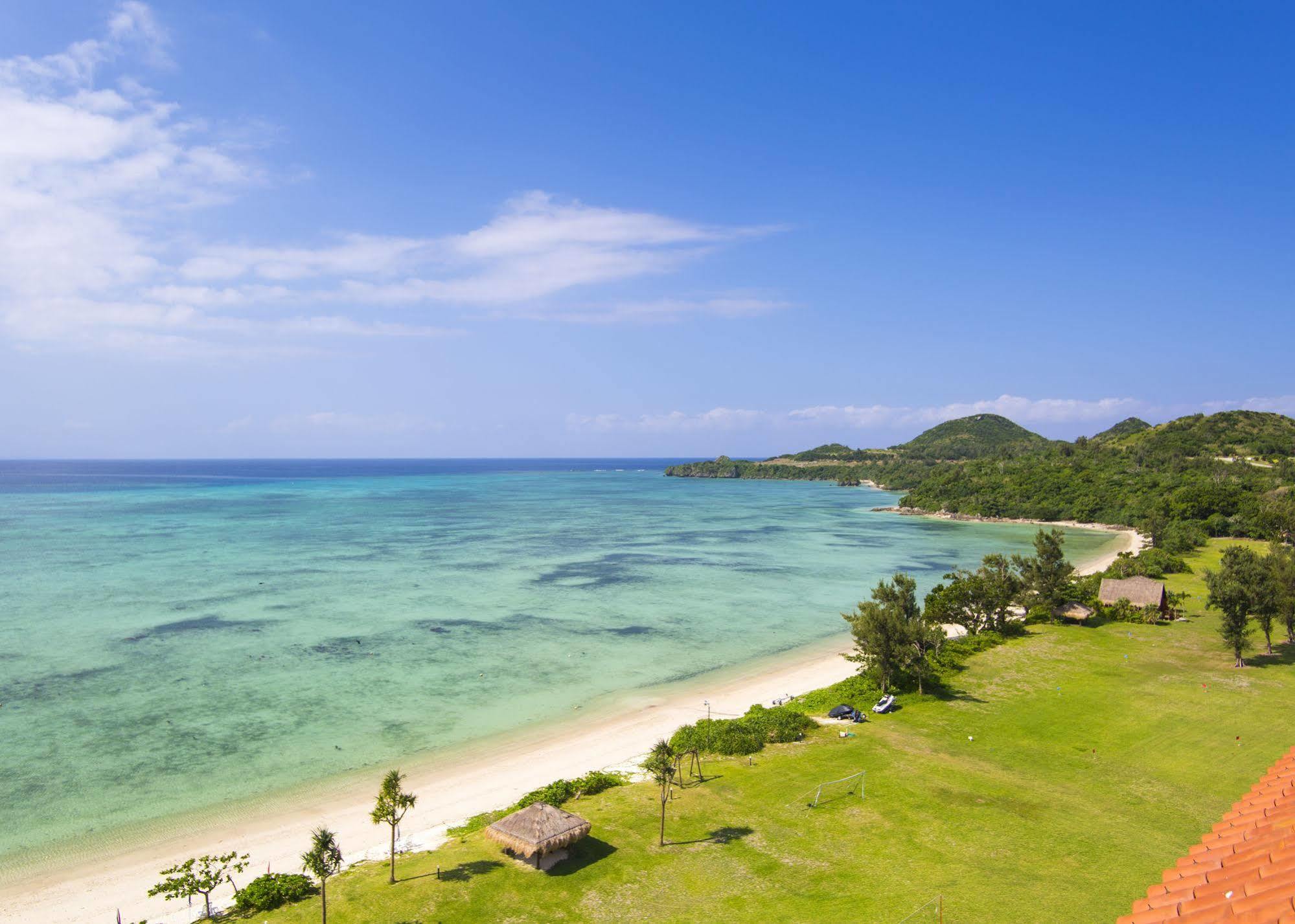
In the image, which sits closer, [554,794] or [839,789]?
[554,794]

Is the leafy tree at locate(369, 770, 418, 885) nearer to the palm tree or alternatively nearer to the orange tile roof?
the palm tree

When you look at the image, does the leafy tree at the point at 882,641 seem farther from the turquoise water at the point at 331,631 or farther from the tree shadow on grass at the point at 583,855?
the tree shadow on grass at the point at 583,855

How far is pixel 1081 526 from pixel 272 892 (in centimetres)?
13083

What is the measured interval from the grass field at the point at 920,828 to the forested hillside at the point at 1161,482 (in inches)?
2455

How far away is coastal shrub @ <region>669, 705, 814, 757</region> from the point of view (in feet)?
88.9

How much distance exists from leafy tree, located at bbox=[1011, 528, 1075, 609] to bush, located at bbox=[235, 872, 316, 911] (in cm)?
4546

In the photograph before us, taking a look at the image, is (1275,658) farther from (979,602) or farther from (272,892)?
(272,892)

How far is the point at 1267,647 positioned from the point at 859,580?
33.7 m

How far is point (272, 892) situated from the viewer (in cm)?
1756

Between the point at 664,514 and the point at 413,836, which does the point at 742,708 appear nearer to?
the point at 413,836

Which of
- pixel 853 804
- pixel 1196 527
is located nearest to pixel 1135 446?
pixel 1196 527

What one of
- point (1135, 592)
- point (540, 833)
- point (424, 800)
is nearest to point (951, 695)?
point (540, 833)

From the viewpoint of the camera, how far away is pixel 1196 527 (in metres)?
85.2

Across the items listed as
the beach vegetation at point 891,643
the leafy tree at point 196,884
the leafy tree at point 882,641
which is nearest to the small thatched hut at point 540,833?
the leafy tree at point 196,884
